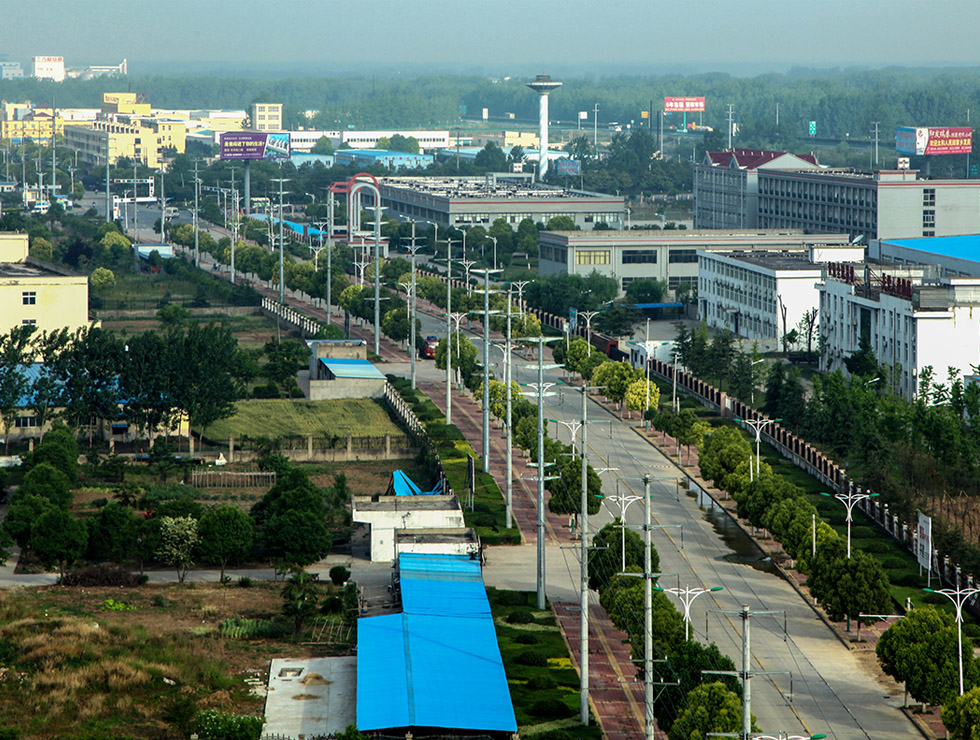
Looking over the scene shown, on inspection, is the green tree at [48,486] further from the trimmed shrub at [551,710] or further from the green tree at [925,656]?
the green tree at [925,656]

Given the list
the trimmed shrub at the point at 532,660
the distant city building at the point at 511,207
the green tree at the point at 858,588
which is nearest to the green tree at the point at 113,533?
the trimmed shrub at the point at 532,660

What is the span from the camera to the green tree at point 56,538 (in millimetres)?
50500

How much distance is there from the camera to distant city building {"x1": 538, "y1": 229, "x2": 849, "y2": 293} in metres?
130

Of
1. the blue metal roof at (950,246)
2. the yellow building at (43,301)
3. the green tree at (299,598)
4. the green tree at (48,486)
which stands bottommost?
the green tree at (299,598)

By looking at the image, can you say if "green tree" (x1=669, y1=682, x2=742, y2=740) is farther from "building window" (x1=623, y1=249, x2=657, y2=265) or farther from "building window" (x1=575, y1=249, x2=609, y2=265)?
"building window" (x1=623, y1=249, x2=657, y2=265)

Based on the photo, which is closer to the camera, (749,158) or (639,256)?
(639,256)

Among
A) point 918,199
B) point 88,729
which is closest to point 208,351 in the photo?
point 88,729

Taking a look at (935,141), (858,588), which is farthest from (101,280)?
(858,588)

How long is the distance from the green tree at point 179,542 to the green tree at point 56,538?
2.66 meters

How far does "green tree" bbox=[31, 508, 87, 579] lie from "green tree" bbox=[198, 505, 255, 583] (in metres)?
4.03

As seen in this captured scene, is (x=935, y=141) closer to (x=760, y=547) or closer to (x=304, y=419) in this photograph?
(x=304, y=419)

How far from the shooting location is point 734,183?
160250 millimetres

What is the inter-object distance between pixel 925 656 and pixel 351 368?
5171 cm

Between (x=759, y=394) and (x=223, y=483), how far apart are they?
34896 millimetres
